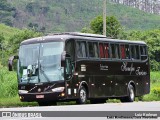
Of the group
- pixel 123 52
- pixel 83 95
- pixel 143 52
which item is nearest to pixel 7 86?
pixel 83 95

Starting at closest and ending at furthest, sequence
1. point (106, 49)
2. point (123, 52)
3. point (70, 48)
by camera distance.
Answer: point (70, 48) → point (106, 49) → point (123, 52)

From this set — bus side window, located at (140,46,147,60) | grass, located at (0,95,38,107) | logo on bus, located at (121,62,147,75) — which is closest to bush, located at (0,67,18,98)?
grass, located at (0,95,38,107)

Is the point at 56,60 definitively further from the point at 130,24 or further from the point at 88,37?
the point at 130,24

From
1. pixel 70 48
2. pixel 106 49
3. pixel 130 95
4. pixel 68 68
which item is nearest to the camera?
pixel 68 68

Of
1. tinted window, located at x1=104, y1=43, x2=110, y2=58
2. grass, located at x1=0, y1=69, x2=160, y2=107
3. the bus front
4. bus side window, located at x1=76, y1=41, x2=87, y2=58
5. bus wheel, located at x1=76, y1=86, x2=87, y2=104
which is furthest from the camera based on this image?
tinted window, located at x1=104, y1=43, x2=110, y2=58

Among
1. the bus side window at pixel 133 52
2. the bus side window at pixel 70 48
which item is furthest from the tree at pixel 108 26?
the bus side window at pixel 70 48

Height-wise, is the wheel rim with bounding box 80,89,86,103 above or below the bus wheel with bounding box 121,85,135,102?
above

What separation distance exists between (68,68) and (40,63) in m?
1.25

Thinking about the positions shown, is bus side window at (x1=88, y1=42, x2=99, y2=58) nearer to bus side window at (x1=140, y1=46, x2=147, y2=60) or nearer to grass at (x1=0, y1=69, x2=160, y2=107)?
grass at (x1=0, y1=69, x2=160, y2=107)

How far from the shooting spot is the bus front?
1005 inches

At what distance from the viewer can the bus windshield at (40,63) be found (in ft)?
83.9

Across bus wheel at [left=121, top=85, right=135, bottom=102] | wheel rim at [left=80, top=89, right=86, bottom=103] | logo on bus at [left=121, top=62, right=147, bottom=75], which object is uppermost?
logo on bus at [left=121, top=62, right=147, bottom=75]

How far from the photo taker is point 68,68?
25.9 m

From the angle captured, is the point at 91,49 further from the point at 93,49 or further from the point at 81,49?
the point at 81,49
